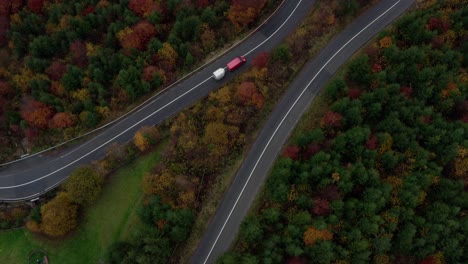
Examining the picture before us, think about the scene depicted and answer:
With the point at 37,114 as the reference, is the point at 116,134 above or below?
above

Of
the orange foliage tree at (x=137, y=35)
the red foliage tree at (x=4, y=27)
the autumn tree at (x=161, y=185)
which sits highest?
the orange foliage tree at (x=137, y=35)

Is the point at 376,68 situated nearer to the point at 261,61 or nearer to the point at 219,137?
the point at 261,61

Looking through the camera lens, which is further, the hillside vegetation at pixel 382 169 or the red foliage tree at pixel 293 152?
the red foliage tree at pixel 293 152

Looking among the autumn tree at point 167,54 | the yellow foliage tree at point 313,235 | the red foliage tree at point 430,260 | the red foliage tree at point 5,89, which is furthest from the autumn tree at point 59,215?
the red foliage tree at point 430,260

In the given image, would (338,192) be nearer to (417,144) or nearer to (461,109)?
(417,144)

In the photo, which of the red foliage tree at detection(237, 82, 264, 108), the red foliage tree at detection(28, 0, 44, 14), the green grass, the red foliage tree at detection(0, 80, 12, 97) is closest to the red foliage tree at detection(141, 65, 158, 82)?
the green grass

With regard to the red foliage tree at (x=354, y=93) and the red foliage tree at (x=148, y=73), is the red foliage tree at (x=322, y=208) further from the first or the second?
the red foliage tree at (x=148, y=73)

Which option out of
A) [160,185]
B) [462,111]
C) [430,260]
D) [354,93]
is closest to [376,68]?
[354,93]
